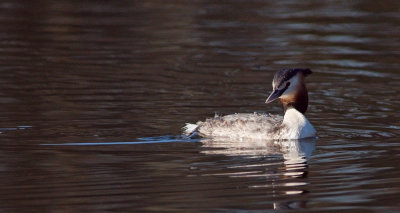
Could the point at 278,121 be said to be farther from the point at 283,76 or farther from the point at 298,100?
the point at 283,76

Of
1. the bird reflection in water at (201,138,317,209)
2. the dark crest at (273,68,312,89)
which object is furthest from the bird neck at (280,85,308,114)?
the bird reflection in water at (201,138,317,209)

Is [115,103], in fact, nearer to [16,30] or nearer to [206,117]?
[206,117]

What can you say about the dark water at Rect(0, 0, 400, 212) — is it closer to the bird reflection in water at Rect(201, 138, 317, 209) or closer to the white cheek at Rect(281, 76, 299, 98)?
the bird reflection in water at Rect(201, 138, 317, 209)

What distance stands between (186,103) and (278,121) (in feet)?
8.68

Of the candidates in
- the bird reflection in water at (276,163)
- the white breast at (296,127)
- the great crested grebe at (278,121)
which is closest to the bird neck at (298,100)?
the great crested grebe at (278,121)

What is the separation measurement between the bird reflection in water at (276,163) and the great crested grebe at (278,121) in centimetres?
12

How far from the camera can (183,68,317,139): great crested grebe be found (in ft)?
43.5

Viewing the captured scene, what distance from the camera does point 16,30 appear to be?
24188 mm

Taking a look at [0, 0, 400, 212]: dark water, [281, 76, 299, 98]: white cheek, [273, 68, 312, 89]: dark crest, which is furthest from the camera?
[281, 76, 299, 98]: white cheek

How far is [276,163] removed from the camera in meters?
11.8

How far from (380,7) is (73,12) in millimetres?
8650

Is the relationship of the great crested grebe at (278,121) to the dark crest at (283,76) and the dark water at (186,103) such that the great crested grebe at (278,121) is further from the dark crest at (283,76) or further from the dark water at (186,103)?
the dark water at (186,103)

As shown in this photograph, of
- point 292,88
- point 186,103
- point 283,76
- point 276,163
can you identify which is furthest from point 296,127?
point 186,103

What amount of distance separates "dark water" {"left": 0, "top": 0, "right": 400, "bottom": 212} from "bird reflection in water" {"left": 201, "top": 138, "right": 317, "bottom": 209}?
24 millimetres
